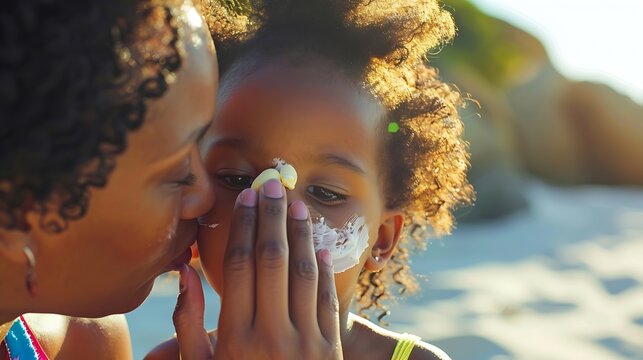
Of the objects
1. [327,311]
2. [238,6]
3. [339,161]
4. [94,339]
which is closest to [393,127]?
[339,161]

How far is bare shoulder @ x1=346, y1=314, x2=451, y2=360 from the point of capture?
290 cm

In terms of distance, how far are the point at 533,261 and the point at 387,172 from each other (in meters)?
4.16

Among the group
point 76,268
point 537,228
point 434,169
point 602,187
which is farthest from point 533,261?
point 602,187

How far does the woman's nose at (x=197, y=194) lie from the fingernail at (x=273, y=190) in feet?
0.48

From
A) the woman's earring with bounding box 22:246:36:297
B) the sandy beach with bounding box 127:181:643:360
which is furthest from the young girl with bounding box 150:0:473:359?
the sandy beach with bounding box 127:181:643:360

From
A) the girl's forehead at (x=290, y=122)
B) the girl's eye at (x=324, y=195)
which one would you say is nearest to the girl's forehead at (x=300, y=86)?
the girl's forehead at (x=290, y=122)

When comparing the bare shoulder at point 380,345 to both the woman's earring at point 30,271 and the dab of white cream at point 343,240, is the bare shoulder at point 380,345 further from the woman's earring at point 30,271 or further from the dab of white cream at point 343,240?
the woman's earring at point 30,271

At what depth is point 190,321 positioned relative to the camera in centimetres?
234

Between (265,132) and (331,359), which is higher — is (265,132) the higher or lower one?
the higher one

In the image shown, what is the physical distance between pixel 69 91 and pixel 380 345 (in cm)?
168

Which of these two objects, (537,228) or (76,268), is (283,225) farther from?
(537,228)

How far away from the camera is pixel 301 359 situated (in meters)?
2.07

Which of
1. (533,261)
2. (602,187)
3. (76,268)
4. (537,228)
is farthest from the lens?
(602,187)

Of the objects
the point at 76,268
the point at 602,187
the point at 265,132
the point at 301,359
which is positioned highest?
the point at 602,187
